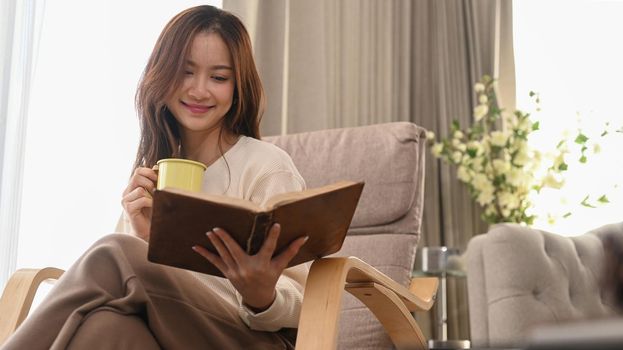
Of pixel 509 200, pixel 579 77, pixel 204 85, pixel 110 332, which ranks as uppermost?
pixel 579 77

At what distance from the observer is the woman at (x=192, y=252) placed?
Result: 1021 millimetres

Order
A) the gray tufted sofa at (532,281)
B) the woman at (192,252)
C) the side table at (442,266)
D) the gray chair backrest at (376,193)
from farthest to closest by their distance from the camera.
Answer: the side table at (442,266) < the gray tufted sofa at (532,281) < the gray chair backrest at (376,193) < the woman at (192,252)

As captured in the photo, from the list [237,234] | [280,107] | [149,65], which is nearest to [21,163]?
[149,65]

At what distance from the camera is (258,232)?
38.0 inches

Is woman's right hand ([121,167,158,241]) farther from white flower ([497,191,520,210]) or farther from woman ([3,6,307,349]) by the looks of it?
white flower ([497,191,520,210])

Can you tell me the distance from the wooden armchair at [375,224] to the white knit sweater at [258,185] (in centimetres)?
14

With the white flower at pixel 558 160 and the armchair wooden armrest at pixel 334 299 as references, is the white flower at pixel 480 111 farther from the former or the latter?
the armchair wooden armrest at pixel 334 299

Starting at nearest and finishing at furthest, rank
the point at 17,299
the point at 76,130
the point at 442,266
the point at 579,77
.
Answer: the point at 17,299 < the point at 76,130 < the point at 442,266 < the point at 579,77

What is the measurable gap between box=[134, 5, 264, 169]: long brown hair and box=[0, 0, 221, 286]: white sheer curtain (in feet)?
2.09

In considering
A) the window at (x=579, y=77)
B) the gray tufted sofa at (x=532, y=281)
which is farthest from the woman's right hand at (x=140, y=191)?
the window at (x=579, y=77)

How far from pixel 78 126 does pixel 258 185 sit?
0.92 m

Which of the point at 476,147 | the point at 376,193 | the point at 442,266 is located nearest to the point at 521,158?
the point at 476,147

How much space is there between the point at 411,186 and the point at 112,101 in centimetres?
93

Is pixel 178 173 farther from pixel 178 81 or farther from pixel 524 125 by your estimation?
pixel 524 125
